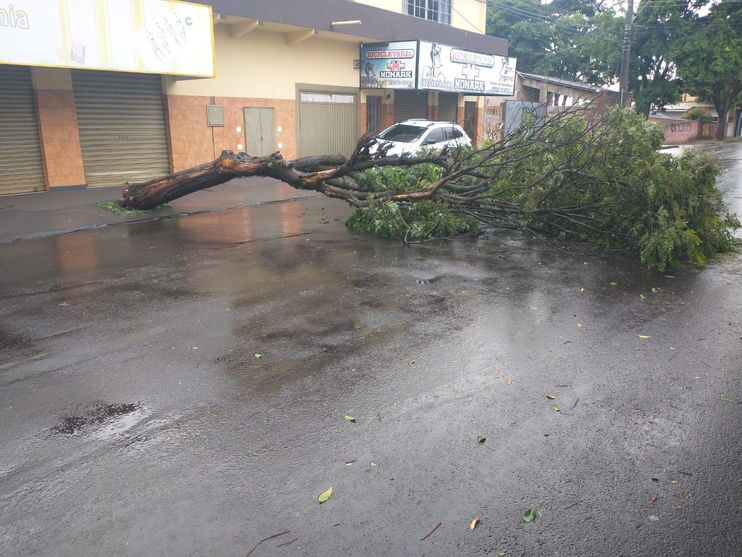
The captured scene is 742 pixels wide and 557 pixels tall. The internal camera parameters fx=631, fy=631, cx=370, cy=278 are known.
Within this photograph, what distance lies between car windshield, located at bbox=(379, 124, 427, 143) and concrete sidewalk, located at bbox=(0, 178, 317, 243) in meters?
2.91

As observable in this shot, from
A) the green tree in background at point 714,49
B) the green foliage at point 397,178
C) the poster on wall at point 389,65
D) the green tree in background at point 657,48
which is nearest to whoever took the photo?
the green foliage at point 397,178

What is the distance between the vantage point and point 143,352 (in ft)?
18.8

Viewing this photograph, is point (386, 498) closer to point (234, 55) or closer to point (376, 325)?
point (376, 325)

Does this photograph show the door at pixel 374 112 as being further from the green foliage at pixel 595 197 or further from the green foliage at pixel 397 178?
the green foliage at pixel 595 197

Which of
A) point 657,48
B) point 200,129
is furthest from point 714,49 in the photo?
point 200,129

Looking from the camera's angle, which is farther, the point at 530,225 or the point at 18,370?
the point at 530,225

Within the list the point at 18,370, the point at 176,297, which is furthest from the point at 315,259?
the point at 18,370

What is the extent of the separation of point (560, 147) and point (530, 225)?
1.42m

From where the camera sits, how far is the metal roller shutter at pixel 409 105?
2597 centimetres

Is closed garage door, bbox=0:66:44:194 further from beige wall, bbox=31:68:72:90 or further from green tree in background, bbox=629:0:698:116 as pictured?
green tree in background, bbox=629:0:698:116

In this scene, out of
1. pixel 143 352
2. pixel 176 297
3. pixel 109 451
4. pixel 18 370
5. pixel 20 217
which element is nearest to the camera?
pixel 109 451

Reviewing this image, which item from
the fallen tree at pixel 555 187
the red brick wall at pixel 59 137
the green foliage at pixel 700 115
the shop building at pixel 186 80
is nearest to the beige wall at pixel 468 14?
the shop building at pixel 186 80

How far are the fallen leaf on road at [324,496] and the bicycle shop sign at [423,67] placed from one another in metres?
19.7

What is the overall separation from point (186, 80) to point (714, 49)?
96.7 ft
